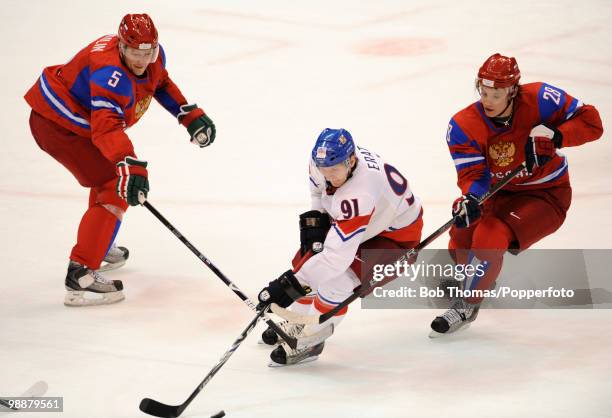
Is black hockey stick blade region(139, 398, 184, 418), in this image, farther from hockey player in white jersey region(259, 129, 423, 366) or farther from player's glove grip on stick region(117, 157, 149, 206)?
player's glove grip on stick region(117, 157, 149, 206)

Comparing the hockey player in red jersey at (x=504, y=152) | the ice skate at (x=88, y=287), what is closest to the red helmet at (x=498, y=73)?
the hockey player in red jersey at (x=504, y=152)

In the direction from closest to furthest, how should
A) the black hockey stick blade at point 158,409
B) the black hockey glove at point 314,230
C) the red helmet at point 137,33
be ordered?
the black hockey stick blade at point 158,409 → the black hockey glove at point 314,230 → the red helmet at point 137,33

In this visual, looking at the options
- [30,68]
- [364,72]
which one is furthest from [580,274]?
[30,68]

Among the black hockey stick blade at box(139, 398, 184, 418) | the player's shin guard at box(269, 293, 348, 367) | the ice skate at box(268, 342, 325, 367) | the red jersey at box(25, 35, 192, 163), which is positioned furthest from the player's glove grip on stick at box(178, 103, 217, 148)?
the black hockey stick blade at box(139, 398, 184, 418)

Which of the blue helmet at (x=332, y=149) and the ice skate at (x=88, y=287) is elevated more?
the blue helmet at (x=332, y=149)

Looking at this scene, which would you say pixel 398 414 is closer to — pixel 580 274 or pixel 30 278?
pixel 580 274

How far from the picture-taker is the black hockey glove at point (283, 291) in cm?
349

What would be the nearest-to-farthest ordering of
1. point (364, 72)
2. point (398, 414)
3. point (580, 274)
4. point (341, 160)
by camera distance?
point (398, 414) → point (341, 160) → point (580, 274) → point (364, 72)

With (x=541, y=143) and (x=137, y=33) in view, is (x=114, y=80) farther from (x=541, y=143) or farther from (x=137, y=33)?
(x=541, y=143)

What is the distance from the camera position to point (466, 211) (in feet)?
12.5

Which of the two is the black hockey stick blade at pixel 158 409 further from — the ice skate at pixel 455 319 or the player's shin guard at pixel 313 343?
the ice skate at pixel 455 319

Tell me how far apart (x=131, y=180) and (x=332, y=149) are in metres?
0.91

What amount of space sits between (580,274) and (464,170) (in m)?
0.91

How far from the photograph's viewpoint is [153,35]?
4051mm
